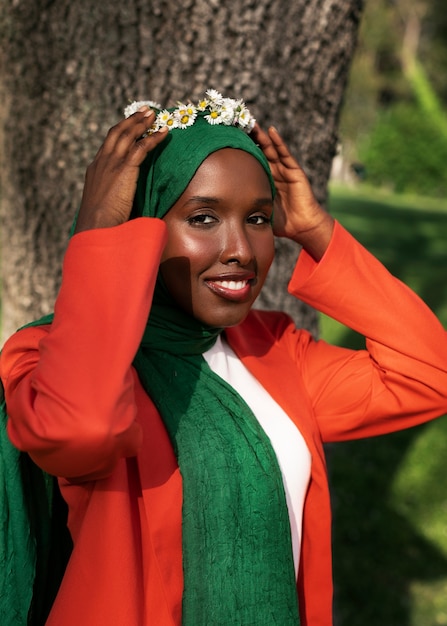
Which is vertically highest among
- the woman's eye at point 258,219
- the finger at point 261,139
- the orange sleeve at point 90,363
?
the finger at point 261,139

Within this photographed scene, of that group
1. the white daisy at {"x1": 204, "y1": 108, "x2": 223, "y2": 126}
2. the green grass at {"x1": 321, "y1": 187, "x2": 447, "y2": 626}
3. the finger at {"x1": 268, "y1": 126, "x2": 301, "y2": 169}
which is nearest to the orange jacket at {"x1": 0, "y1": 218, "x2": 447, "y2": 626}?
the finger at {"x1": 268, "y1": 126, "x2": 301, "y2": 169}

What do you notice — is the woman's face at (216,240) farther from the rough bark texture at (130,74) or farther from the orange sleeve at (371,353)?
the rough bark texture at (130,74)

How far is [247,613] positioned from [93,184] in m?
1.19

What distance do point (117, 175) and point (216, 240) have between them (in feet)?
0.99

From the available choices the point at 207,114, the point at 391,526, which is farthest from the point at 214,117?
the point at 391,526

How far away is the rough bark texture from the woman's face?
4.20 feet

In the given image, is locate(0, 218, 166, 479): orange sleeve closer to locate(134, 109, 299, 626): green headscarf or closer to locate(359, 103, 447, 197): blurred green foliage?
locate(134, 109, 299, 626): green headscarf

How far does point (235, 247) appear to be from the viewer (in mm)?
2098

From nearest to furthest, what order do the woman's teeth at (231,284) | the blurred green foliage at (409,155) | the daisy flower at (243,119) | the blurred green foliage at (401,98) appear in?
1. the woman's teeth at (231,284)
2. the daisy flower at (243,119)
3. the blurred green foliage at (409,155)
4. the blurred green foliage at (401,98)

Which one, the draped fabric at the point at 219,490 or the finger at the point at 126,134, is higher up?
the finger at the point at 126,134

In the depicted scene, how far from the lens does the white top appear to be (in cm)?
228

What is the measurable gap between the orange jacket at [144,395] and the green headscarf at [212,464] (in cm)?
5

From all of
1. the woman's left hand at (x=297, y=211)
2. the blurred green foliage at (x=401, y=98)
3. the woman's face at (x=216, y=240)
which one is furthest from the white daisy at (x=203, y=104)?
the blurred green foliage at (x=401, y=98)

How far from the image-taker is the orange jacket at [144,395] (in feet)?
5.98
